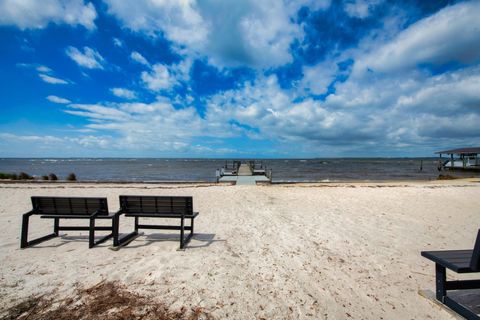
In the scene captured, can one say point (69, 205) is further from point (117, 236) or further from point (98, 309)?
point (98, 309)

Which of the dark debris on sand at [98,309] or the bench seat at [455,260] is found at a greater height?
the bench seat at [455,260]

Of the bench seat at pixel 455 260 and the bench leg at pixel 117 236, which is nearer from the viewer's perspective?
the bench seat at pixel 455 260

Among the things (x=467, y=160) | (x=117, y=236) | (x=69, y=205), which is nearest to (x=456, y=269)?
(x=117, y=236)

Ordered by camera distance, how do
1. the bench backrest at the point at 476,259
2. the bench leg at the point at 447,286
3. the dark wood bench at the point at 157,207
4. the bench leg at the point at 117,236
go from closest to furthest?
the bench backrest at the point at 476,259 < the bench leg at the point at 447,286 < the bench leg at the point at 117,236 < the dark wood bench at the point at 157,207

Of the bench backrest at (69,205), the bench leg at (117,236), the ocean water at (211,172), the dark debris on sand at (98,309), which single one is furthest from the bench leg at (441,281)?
the ocean water at (211,172)

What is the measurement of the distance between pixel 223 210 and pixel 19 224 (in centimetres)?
566

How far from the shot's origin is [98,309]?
9.77 ft

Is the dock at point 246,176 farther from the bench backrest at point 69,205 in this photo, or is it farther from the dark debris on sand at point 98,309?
the dark debris on sand at point 98,309

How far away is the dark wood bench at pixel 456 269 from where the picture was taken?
8.78ft

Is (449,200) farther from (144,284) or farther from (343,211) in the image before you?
(144,284)

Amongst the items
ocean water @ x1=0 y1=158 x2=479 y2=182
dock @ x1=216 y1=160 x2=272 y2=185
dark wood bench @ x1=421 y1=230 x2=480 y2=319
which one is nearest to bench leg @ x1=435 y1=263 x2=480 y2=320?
dark wood bench @ x1=421 y1=230 x2=480 y2=319

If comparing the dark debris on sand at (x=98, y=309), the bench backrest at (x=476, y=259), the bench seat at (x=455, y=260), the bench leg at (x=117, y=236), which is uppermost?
the bench backrest at (x=476, y=259)

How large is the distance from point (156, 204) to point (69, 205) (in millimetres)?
1726

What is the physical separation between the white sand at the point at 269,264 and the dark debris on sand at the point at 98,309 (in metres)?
0.16
